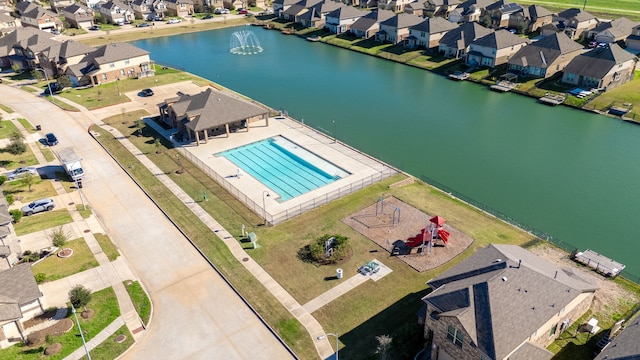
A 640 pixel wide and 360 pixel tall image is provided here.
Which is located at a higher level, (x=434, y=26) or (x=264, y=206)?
(x=434, y=26)

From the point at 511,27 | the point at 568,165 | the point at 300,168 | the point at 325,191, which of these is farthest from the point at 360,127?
the point at 511,27

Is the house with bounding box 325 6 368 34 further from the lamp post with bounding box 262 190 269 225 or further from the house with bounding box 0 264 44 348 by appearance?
the house with bounding box 0 264 44 348

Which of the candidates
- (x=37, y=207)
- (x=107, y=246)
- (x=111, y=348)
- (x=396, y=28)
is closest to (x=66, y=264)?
(x=107, y=246)

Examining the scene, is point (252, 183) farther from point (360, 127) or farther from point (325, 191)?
point (360, 127)

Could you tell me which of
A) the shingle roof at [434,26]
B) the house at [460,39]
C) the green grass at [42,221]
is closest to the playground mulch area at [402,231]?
the green grass at [42,221]

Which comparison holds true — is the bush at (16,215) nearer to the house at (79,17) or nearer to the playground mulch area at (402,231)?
the playground mulch area at (402,231)

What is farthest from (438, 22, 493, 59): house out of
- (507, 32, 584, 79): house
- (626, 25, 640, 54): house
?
(626, 25, 640, 54): house

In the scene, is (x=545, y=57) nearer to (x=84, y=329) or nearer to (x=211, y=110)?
(x=211, y=110)
